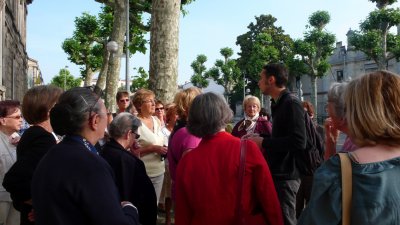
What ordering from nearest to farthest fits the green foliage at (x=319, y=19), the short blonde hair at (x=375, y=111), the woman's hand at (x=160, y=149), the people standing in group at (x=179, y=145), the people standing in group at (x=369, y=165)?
the people standing in group at (x=369, y=165)
the short blonde hair at (x=375, y=111)
the people standing in group at (x=179, y=145)
the woman's hand at (x=160, y=149)
the green foliage at (x=319, y=19)

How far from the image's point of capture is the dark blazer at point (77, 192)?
2127mm

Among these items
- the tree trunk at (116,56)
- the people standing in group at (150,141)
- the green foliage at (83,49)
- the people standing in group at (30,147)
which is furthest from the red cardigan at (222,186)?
the green foliage at (83,49)

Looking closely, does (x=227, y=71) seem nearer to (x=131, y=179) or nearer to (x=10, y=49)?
(x=10, y=49)

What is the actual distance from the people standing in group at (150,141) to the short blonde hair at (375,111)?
3.68 meters

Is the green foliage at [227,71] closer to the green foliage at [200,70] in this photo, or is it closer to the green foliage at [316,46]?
the green foliage at [200,70]

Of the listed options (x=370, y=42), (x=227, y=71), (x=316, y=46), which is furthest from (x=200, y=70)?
(x=370, y=42)

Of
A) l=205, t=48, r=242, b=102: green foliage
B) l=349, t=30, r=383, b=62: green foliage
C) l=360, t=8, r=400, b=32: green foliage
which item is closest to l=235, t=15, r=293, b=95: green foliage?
l=205, t=48, r=242, b=102: green foliage

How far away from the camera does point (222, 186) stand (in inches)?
119

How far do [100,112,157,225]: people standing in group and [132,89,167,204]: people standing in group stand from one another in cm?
176

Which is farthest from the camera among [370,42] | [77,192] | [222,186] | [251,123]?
[370,42]

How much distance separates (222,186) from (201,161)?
224 millimetres

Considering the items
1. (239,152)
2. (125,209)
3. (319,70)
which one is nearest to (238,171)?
(239,152)

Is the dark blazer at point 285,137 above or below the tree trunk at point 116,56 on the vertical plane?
below

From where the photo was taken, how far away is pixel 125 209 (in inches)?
96.7
